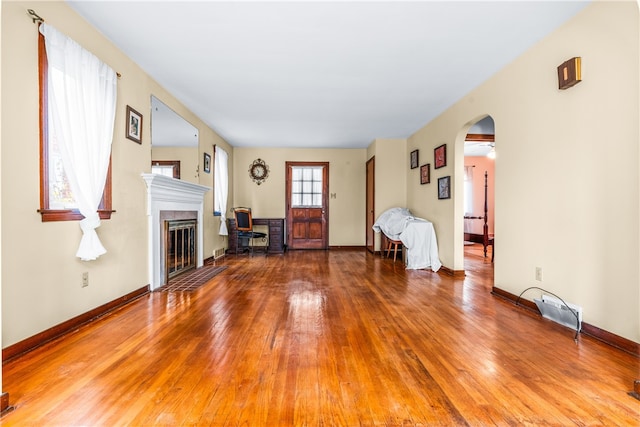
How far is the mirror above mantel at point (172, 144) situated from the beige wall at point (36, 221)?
0.61 m

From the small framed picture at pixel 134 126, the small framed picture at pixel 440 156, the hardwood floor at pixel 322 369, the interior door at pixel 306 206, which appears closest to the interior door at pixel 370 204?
the interior door at pixel 306 206

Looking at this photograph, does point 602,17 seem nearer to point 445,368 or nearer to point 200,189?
point 445,368

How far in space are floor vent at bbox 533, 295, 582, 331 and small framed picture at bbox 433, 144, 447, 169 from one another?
99.0 inches

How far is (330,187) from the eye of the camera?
25.0ft

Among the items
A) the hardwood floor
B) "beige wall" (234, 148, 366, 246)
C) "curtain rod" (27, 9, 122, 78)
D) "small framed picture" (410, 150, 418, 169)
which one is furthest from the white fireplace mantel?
"small framed picture" (410, 150, 418, 169)

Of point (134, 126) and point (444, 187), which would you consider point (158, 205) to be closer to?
point (134, 126)

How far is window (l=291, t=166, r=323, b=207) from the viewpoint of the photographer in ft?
25.1

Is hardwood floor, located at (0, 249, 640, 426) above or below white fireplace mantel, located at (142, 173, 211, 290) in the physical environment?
below

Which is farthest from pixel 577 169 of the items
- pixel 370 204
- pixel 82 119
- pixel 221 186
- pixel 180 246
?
pixel 221 186

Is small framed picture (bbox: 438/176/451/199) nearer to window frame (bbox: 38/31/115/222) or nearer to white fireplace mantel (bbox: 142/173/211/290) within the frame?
white fireplace mantel (bbox: 142/173/211/290)

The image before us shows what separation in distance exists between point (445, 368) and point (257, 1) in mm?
2756

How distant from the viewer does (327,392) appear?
1.55 metres

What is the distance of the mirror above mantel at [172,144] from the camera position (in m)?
3.72

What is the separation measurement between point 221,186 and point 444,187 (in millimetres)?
4231
